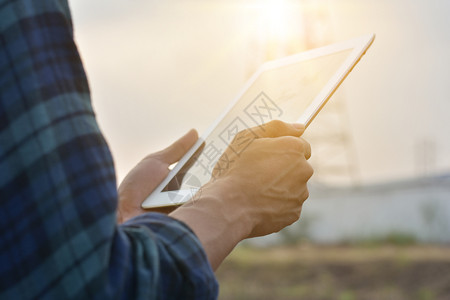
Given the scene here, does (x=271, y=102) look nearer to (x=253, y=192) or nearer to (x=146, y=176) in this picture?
(x=146, y=176)

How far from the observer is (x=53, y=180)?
655mm

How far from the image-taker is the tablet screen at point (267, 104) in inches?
48.7

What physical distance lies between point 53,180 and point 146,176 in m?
0.66

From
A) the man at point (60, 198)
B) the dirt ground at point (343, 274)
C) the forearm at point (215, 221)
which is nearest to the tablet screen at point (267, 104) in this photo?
the forearm at point (215, 221)

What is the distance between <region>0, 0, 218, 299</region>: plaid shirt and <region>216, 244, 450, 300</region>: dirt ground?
6349 millimetres

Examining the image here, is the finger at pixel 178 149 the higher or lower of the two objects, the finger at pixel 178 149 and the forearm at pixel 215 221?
the lower

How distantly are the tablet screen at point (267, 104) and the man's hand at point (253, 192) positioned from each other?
212 mm

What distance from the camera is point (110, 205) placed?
0.69 m

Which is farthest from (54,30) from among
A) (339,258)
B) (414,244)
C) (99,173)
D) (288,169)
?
(414,244)

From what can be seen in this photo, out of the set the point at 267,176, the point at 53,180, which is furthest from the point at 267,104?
the point at 53,180

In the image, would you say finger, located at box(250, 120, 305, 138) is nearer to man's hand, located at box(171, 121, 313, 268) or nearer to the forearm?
man's hand, located at box(171, 121, 313, 268)

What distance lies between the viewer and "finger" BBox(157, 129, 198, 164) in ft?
4.58

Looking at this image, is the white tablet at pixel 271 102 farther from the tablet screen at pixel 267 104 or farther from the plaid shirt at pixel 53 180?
the plaid shirt at pixel 53 180

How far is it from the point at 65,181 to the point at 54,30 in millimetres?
178
